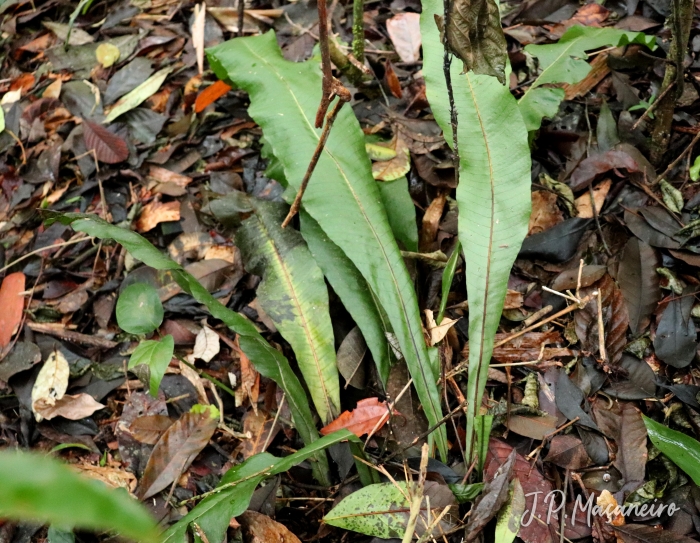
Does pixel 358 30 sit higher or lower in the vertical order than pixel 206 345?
higher

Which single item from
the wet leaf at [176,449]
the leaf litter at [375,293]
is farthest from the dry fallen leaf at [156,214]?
the wet leaf at [176,449]

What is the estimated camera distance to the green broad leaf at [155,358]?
4.01 feet

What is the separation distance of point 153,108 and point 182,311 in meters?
0.84

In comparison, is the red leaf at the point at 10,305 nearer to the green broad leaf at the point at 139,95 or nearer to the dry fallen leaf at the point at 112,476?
the dry fallen leaf at the point at 112,476

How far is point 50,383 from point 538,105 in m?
1.46

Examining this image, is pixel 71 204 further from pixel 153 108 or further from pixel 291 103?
pixel 291 103

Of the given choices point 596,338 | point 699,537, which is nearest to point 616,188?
point 596,338

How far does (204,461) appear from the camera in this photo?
134 cm

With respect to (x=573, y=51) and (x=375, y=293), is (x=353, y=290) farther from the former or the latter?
(x=573, y=51)

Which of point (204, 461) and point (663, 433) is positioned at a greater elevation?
point (663, 433)

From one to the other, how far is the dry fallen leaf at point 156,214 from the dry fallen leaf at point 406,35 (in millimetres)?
861

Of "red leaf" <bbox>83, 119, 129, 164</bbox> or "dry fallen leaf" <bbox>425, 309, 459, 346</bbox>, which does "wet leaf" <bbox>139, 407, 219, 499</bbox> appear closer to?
"dry fallen leaf" <bbox>425, 309, 459, 346</bbox>

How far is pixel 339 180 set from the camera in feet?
4.46

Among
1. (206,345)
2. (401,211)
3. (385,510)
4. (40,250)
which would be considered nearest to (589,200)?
(401,211)
